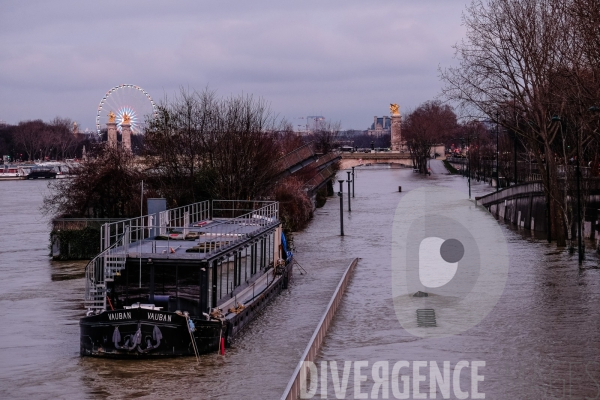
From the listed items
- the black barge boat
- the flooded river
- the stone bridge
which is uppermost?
the stone bridge

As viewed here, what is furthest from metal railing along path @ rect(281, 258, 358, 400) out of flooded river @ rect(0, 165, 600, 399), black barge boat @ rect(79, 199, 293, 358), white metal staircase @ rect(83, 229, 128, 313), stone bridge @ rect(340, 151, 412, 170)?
stone bridge @ rect(340, 151, 412, 170)

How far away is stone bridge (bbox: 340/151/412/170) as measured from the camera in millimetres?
156250

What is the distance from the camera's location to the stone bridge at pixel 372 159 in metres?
156

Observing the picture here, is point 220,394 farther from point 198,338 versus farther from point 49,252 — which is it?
point 49,252

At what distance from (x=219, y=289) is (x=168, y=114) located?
31.2 m

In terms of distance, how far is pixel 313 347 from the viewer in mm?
23375

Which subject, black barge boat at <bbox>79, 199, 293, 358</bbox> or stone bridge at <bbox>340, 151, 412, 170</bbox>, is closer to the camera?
black barge boat at <bbox>79, 199, 293, 358</bbox>

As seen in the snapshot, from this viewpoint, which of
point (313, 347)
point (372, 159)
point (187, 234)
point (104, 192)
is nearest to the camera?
point (313, 347)

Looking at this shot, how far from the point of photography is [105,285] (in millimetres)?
24406
